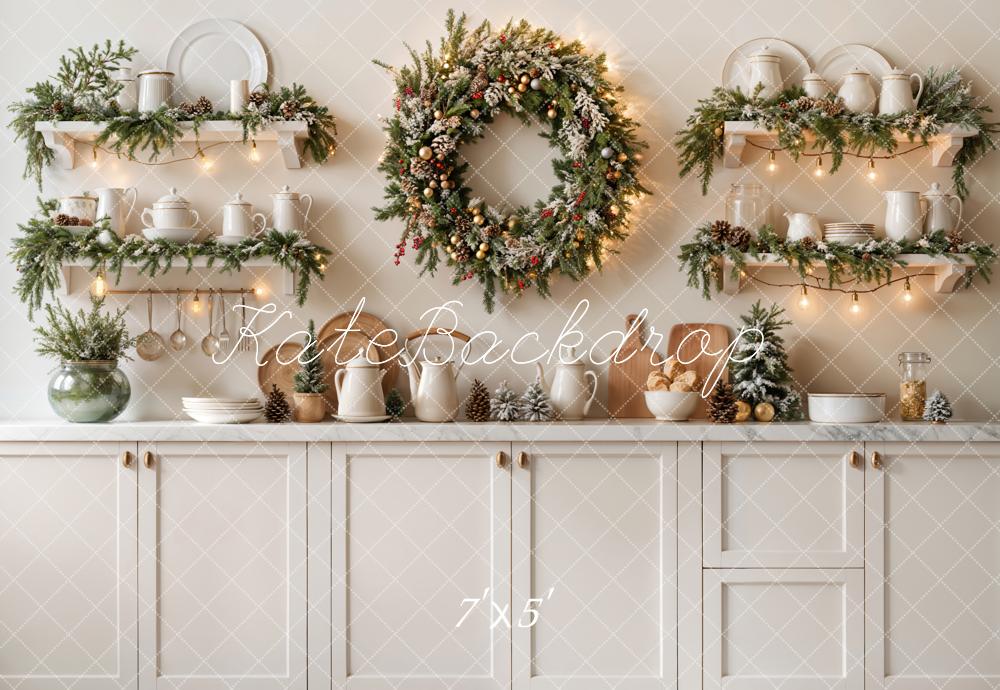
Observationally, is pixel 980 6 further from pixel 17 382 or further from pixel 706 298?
pixel 17 382

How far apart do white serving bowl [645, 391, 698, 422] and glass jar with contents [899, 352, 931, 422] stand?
71 cm

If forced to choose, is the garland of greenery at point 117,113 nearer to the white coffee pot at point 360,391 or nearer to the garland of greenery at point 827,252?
the white coffee pot at point 360,391

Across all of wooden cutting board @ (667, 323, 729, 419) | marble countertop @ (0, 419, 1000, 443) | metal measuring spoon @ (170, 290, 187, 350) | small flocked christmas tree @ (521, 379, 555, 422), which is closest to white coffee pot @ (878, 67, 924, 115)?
wooden cutting board @ (667, 323, 729, 419)

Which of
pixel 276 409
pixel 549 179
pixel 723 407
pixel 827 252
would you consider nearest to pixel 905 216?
pixel 827 252

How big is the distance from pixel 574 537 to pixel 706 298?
941 millimetres

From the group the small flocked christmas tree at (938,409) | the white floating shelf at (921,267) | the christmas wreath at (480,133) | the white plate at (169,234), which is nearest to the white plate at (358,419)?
the christmas wreath at (480,133)

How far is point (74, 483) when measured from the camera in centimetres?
268

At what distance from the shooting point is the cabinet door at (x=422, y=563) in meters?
2.67

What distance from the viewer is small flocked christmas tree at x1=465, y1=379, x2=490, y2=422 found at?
283 centimetres

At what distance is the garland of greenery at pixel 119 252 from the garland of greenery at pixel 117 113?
29 cm

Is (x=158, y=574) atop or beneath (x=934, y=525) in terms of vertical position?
beneath

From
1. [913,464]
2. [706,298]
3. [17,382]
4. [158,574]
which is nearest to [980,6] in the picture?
[706,298]

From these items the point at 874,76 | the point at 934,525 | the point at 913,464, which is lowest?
the point at 934,525

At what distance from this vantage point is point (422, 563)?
2.68 m
